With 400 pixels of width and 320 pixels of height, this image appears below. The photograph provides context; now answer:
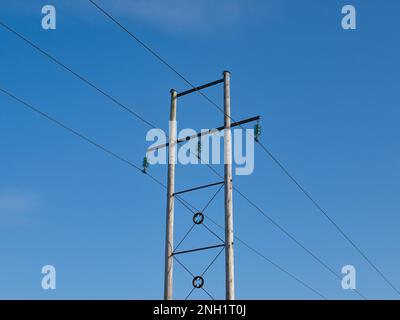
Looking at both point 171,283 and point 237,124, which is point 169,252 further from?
point 237,124

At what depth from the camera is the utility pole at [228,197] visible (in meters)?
15.4

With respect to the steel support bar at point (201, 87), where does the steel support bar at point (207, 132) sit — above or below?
below

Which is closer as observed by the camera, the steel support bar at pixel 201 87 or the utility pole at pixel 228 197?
the utility pole at pixel 228 197

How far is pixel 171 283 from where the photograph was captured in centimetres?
1650

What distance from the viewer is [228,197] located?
16.6m

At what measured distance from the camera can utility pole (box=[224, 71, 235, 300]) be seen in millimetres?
15383

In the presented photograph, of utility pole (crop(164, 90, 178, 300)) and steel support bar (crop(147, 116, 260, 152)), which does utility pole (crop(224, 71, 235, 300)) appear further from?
utility pole (crop(164, 90, 178, 300))

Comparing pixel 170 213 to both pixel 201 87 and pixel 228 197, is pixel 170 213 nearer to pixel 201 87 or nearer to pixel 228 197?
pixel 228 197

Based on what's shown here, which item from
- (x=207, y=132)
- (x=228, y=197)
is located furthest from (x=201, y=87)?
(x=228, y=197)

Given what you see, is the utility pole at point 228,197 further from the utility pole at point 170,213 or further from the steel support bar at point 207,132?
the utility pole at point 170,213

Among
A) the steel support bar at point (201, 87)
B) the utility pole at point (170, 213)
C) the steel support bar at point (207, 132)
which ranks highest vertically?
the steel support bar at point (201, 87)
